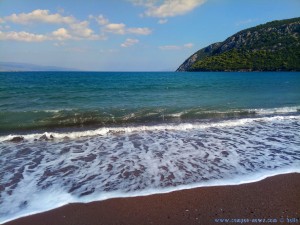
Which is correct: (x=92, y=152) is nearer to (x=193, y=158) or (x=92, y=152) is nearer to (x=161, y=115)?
(x=193, y=158)

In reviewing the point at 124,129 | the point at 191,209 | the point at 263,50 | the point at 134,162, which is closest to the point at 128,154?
the point at 134,162

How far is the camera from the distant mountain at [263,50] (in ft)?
363

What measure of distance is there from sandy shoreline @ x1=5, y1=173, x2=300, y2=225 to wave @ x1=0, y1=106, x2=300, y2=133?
949 cm

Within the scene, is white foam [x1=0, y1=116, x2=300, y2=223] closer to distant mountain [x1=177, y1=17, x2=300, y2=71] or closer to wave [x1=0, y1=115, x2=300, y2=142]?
Answer: wave [x1=0, y1=115, x2=300, y2=142]

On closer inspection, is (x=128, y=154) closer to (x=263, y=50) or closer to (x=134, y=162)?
(x=134, y=162)

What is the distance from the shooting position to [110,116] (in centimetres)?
1744

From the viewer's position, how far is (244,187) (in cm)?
662

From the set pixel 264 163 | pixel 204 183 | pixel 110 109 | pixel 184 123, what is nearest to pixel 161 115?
pixel 184 123

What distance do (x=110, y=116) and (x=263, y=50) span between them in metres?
122

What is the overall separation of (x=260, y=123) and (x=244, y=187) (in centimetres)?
945

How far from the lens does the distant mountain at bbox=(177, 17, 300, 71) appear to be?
111 meters

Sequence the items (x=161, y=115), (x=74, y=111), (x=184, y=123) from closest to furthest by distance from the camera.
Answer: (x=184, y=123) → (x=161, y=115) → (x=74, y=111)

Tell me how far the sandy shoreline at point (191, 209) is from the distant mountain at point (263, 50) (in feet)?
352

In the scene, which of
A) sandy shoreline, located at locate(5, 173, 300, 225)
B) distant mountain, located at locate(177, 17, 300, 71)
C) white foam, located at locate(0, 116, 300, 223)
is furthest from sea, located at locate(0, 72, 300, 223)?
distant mountain, located at locate(177, 17, 300, 71)
